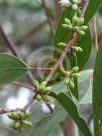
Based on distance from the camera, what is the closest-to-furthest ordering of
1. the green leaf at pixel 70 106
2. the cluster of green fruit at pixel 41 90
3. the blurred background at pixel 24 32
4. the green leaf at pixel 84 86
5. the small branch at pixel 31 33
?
the cluster of green fruit at pixel 41 90
the green leaf at pixel 70 106
the green leaf at pixel 84 86
the blurred background at pixel 24 32
the small branch at pixel 31 33

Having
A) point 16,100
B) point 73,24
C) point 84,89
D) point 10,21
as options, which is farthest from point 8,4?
point 73,24

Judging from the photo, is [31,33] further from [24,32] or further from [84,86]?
[84,86]

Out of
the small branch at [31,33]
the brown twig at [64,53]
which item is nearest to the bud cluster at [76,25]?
the brown twig at [64,53]

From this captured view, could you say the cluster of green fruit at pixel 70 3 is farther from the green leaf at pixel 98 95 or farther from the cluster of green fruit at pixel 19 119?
the cluster of green fruit at pixel 19 119

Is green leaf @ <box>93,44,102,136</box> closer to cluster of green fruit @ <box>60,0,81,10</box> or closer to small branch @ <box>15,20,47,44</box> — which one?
cluster of green fruit @ <box>60,0,81,10</box>

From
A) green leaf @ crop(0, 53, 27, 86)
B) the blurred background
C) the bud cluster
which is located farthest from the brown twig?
the blurred background

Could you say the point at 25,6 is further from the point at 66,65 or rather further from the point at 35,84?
the point at 35,84
